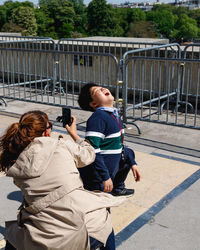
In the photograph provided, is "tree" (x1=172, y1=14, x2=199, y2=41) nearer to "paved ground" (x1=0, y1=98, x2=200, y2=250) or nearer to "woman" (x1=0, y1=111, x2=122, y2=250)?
"paved ground" (x1=0, y1=98, x2=200, y2=250)

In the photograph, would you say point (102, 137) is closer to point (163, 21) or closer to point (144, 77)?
point (144, 77)

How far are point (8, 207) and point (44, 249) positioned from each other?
181 centimetres

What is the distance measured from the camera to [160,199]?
13.1 ft

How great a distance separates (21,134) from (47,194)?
40 cm

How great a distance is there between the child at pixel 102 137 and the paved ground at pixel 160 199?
608mm

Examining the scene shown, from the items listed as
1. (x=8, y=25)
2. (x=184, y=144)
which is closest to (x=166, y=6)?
(x=8, y=25)

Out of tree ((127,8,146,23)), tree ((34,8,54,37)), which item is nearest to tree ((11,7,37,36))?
tree ((34,8,54,37))

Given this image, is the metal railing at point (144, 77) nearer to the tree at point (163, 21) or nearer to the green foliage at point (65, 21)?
the green foliage at point (65, 21)

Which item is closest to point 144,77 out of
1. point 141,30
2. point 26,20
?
point 26,20

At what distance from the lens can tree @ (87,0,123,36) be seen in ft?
310

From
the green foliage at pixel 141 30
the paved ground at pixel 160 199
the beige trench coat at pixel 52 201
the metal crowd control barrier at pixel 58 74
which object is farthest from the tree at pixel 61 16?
the beige trench coat at pixel 52 201

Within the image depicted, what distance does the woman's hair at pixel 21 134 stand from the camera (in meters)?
2.30

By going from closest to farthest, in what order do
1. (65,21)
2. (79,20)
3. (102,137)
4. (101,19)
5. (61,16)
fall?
(102,137) → (101,19) → (61,16) → (65,21) → (79,20)

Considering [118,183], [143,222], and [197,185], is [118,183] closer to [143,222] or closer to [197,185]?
[143,222]
